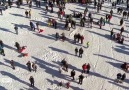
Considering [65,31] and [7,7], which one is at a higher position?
[7,7]

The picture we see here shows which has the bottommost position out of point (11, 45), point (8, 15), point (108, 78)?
point (108, 78)

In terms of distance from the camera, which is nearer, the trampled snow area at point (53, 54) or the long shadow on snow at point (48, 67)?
the trampled snow area at point (53, 54)

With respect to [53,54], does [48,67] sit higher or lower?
lower

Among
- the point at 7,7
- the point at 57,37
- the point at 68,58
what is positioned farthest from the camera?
the point at 7,7

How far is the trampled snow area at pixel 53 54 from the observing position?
3183cm

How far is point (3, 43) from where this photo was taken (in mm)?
37000

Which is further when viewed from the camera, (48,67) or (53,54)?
(53,54)

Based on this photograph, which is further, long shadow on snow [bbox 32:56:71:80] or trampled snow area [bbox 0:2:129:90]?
long shadow on snow [bbox 32:56:71:80]

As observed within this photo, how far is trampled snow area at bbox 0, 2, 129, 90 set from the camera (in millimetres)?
31828

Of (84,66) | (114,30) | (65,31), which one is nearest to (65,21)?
(65,31)

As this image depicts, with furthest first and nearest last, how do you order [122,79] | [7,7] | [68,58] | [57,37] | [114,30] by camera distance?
1. [7,7]
2. [114,30]
3. [57,37]
4. [68,58]
5. [122,79]

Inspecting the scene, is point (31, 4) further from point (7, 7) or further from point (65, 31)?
Result: point (65, 31)

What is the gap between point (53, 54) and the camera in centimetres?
3569

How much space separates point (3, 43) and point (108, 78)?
13389mm
